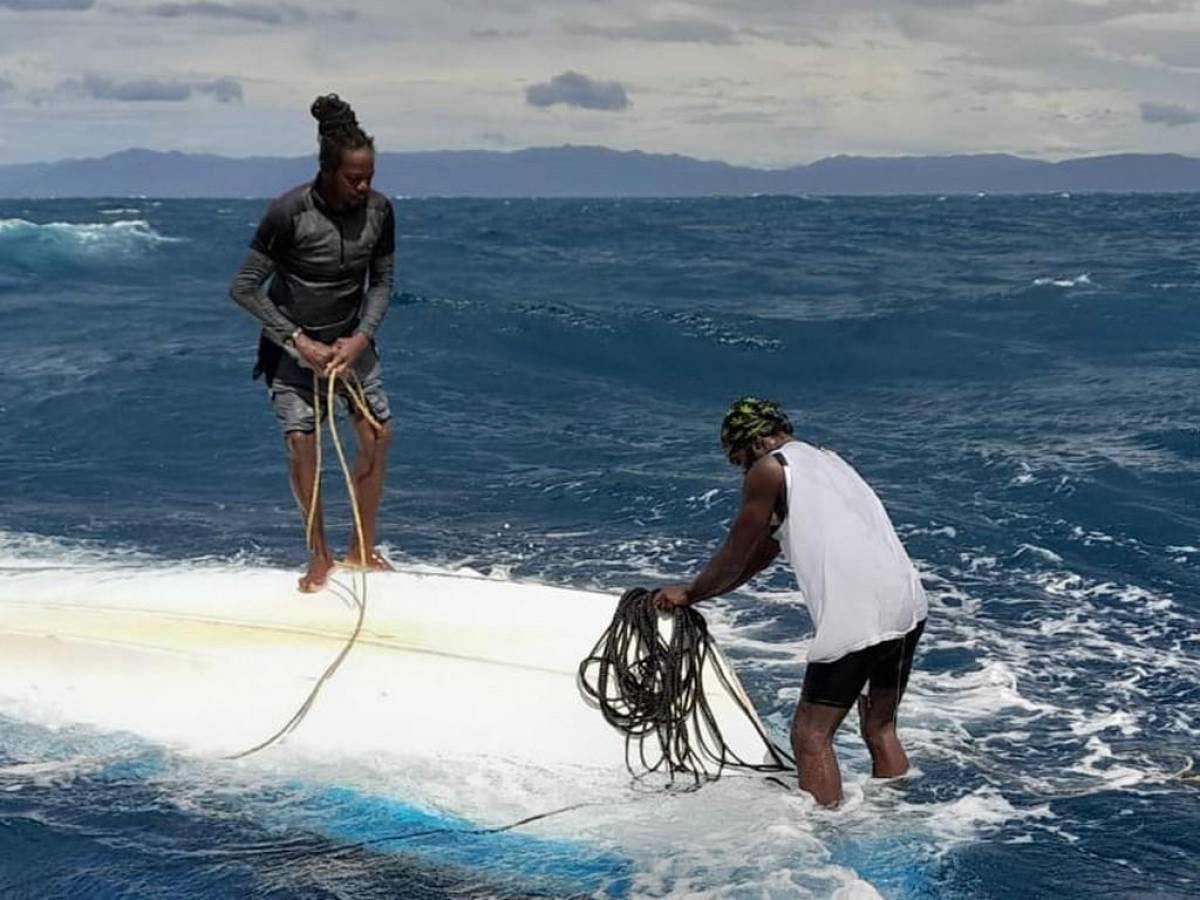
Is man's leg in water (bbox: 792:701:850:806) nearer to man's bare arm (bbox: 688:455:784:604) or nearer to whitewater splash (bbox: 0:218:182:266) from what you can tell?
man's bare arm (bbox: 688:455:784:604)

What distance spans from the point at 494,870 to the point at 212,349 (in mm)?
18251

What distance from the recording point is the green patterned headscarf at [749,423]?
20.0 feet

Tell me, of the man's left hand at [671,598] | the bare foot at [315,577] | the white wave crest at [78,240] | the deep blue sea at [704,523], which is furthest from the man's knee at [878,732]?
the white wave crest at [78,240]

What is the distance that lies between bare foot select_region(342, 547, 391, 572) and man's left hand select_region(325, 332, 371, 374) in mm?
1094

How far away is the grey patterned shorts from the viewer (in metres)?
7.83

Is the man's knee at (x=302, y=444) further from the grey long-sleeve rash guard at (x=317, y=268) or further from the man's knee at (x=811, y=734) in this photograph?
the man's knee at (x=811, y=734)

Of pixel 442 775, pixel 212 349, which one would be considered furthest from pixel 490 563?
pixel 212 349

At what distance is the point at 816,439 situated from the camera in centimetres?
1678

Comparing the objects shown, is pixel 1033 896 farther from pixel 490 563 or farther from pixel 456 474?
pixel 456 474

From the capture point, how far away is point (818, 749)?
627 centimetres

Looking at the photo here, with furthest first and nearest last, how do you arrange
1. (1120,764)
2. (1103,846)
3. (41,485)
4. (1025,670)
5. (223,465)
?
1. (223,465)
2. (41,485)
3. (1025,670)
4. (1120,764)
5. (1103,846)

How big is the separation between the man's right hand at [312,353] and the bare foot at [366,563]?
1.12 meters

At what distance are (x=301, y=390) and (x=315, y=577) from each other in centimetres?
98

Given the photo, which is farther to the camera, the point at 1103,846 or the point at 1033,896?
the point at 1103,846
